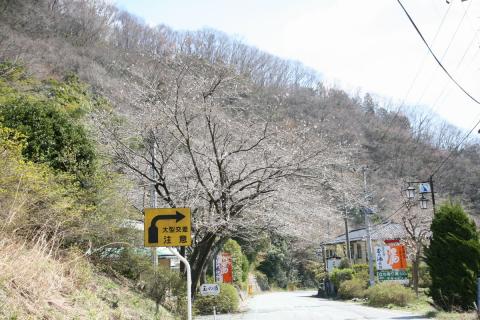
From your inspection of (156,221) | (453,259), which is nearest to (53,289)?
(156,221)

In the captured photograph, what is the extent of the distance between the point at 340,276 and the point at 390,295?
10.9 meters

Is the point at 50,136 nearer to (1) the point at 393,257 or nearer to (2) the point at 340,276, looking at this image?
(1) the point at 393,257

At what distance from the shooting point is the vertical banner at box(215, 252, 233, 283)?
25.0 m

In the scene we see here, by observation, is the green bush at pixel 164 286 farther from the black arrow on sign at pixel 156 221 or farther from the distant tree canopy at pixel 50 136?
the black arrow on sign at pixel 156 221

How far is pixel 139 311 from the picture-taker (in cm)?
901

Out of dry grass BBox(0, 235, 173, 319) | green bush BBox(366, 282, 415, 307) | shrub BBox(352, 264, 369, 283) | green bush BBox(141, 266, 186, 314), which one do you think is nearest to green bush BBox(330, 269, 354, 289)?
shrub BBox(352, 264, 369, 283)

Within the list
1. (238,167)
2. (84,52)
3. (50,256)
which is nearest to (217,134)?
(238,167)

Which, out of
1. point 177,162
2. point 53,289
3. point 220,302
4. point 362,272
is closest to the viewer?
point 53,289

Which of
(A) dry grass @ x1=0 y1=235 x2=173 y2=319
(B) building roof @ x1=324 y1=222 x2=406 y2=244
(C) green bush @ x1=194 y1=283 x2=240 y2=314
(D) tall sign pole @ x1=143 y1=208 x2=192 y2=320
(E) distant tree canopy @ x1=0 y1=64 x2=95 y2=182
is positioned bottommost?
(C) green bush @ x1=194 y1=283 x2=240 y2=314

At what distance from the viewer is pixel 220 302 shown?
21062mm

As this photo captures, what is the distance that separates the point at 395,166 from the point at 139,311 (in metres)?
31.4

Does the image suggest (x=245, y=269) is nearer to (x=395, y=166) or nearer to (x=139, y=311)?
(x=395, y=166)

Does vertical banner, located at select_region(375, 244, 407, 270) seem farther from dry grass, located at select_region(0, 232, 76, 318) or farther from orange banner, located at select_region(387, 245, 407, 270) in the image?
dry grass, located at select_region(0, 232, 76, 318)

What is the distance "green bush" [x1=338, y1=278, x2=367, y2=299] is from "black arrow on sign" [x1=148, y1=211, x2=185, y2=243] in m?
24.1
